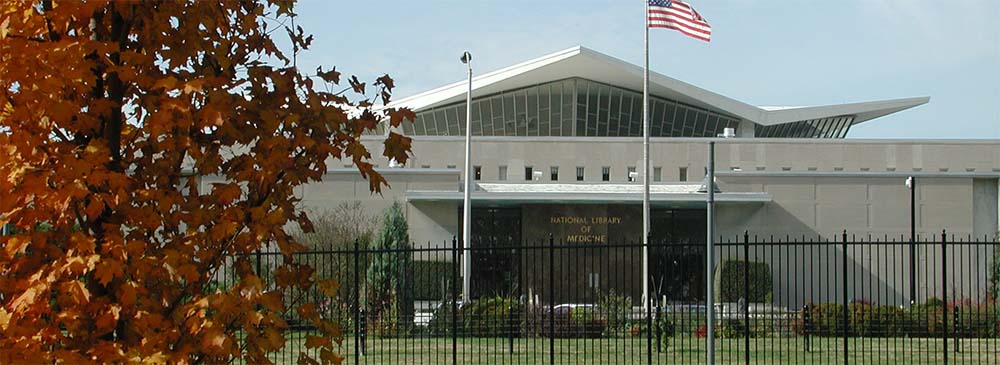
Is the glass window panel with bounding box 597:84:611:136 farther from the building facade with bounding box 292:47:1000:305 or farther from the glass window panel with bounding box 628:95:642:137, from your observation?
the building facade with bounding box 292:47:1000:305

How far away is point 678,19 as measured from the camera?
3344cm

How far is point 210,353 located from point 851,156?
46187 mm

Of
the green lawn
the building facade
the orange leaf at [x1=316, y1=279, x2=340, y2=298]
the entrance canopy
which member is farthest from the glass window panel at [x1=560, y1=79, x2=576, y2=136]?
the orange leaf at [x1=316, y1=279, x2=340, y2=298]

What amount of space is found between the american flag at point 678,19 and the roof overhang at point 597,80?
88.7 feet

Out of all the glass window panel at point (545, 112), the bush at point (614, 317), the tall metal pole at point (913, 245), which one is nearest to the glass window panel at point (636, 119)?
the glass window panel at point (545, 112)

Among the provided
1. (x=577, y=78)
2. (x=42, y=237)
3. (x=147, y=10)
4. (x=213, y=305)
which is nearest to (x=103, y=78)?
(x=147, y=10)

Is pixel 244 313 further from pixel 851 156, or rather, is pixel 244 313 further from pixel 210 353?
pixel 851 156

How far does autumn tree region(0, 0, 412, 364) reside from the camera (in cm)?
566

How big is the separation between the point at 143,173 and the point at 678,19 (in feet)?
93.6

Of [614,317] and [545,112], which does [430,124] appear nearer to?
[545,112]

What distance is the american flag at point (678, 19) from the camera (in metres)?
33.0

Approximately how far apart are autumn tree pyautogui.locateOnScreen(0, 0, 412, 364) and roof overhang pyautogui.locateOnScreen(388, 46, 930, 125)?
54998mm

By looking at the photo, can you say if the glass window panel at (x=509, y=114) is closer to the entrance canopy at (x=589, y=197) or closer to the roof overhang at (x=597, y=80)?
the roof overhang at (x=597, y=80)

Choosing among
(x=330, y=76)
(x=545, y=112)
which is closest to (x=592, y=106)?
(x=545, y=112)
